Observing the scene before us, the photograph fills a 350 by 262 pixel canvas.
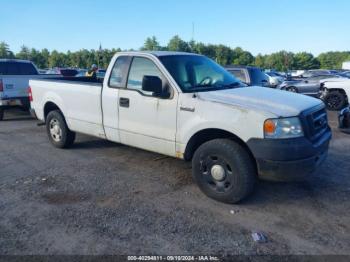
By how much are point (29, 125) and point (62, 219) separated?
653 cm

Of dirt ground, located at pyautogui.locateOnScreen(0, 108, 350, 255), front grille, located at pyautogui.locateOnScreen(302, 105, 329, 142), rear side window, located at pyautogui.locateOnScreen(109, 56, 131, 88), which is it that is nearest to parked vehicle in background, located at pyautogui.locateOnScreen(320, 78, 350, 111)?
dirt ground, located at pyautogui.locateOnScreen(0, 108, 350, 255)

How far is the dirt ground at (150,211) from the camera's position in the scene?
3141 mm

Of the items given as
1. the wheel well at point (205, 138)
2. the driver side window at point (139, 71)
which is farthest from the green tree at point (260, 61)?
the wheel well at point (205, 138)

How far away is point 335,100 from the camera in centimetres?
1288

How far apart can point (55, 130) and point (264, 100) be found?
4.36 m

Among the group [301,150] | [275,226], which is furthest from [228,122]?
[275,226]

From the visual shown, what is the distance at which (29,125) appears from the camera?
9.34m

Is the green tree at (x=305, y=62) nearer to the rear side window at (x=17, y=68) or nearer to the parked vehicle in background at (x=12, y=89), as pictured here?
the rear side window at (x=17, y=68)

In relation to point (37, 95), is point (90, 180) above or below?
below

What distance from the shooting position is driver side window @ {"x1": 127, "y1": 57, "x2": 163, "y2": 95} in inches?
185

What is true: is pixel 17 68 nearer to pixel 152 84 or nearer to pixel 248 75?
pixel 248 75

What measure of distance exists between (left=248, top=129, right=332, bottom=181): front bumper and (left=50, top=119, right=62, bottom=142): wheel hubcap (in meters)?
4.17

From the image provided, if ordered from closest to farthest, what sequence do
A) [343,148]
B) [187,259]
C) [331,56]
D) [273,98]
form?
1. [187,259]
2. [273,98]
3. [343,148]
4. [331,56]

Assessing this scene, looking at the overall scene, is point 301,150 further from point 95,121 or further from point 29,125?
point 29,125
